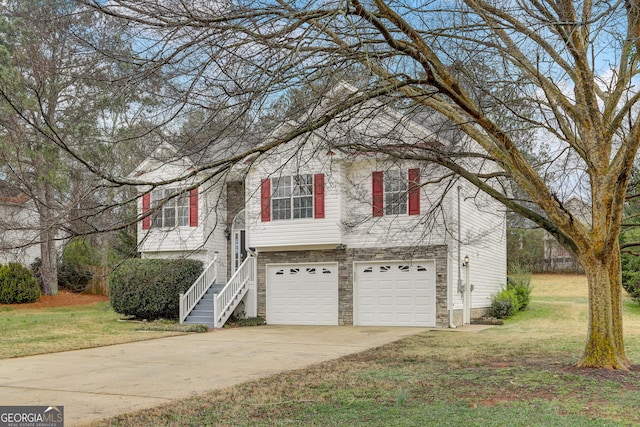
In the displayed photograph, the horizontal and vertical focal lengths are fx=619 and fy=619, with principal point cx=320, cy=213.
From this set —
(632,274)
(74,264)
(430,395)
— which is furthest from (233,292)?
(632,274)

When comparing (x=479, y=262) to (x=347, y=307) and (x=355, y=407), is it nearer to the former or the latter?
(x=347, y=307)

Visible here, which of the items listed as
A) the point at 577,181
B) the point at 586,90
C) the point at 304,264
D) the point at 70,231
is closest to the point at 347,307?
the point at 304,264

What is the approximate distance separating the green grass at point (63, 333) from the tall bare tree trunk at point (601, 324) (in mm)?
9706

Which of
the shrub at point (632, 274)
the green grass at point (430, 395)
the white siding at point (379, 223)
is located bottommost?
the green grass at point (430, 395)

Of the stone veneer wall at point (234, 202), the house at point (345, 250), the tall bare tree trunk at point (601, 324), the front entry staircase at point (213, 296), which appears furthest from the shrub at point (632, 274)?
the tall bare tree trunk at point (601, 324)

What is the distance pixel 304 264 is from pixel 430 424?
13.8m

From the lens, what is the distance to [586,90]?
28.9 ft

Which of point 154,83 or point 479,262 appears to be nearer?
point 154,83

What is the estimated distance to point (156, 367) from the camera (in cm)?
1013

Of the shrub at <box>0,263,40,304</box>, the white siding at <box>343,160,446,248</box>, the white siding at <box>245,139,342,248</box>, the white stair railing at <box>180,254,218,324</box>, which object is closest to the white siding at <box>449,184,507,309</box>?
A: the white siding at <box>343,160,446,248</box>

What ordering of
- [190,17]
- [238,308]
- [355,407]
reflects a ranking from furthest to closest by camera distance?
[238,308], [355,407], [190,17]

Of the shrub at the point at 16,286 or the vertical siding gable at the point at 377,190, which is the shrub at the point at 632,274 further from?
the shrub at the point at 16,286

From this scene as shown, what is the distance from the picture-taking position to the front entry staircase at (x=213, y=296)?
18.3m

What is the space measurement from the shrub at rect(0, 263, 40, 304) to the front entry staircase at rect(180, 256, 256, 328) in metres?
9.64
